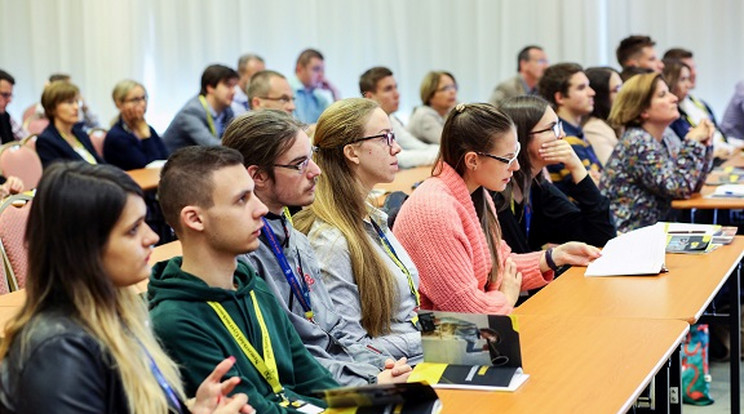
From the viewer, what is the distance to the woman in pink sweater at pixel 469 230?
341 cm

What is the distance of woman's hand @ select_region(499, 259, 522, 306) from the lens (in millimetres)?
3690

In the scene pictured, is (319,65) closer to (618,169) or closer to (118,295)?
(618,169)

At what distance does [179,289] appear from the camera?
2285mm

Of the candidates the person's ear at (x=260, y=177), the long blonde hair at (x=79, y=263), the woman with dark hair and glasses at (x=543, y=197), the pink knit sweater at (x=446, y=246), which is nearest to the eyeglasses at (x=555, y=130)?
the woman with dark hair and glasses at (x=543, y=197)

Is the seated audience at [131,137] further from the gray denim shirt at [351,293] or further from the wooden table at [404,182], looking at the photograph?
the gray denim shirt at [351,293]

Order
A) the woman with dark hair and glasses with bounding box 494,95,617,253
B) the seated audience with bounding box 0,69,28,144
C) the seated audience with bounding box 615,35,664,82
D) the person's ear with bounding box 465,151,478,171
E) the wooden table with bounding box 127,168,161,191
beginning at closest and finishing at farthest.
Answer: the person's ear with bounding box 465,151,478,171 → the woman with dark hair and glasses with bounding box 494,95,617,253 → the wooden table with bounding box 127,168,161,191 → the seated audience with bounding box 615,35,664,82 → the seated audience with bounding box 0,69,28,144

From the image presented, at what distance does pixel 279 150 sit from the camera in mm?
2822

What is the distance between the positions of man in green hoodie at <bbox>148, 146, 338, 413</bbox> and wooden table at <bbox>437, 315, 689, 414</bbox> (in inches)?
16.2

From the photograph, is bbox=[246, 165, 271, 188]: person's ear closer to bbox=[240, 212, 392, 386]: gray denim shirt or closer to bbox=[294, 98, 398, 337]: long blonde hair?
bbox=[240, 212, 392, 386]: gray denim shirt

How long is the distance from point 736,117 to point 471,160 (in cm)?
623

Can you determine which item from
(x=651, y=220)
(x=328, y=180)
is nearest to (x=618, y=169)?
(x=651, y=220)

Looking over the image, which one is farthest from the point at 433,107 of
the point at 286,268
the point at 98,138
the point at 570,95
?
the point at 286,268

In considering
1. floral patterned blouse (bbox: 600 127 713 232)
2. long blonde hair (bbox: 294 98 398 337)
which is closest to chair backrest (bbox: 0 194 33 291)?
long blonde hair (bbox: 294 98 398 337)

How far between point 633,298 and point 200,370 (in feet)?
5.25
